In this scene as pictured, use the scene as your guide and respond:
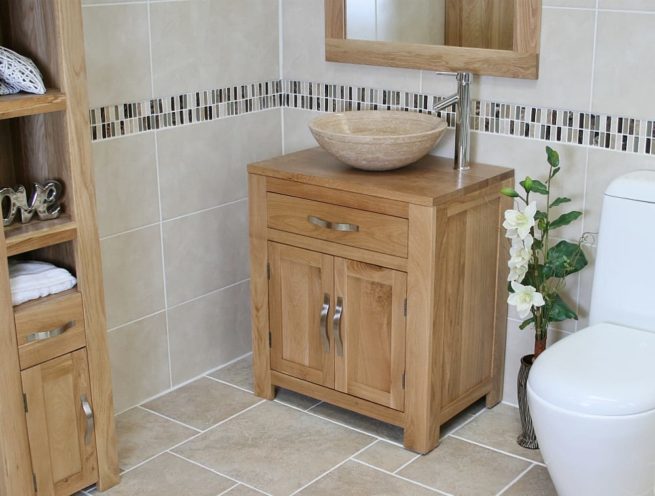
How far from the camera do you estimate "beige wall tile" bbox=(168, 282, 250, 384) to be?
310 centimetres

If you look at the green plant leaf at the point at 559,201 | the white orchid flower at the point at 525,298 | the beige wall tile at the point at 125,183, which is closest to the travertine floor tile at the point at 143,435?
the beige wall tile at the point at 125,183

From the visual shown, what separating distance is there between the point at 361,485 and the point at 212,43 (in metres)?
1.43

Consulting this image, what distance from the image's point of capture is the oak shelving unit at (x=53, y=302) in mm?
2182

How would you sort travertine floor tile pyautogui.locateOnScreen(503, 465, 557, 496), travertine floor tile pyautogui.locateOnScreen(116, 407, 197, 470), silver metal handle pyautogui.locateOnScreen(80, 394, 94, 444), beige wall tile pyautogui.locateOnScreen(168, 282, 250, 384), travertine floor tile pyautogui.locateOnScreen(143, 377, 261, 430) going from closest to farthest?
silver metal handle pyautogui.locateOnScreen(80, 394, 94, 444)
travertine floor tile pyautogui.locateOnScreen(503, 465, 557, 496)
travertine floor tile pyautogui.locateOnScreen(116, 407, 197, 470)
travertine floor tile pyautogui.locateOnScreen(143, 377, 261, 430)
beige wall tile pyautogui.locateOnScreen(168, 282, 250, 384)

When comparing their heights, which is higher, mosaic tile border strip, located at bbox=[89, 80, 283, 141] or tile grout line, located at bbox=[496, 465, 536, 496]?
mosaic tile border strip, located at bbox=[89, 80, 283, 141]

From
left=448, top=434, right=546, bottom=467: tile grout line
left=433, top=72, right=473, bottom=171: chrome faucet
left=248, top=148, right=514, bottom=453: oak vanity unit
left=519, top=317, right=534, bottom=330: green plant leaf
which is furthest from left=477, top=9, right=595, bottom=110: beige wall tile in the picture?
left=448, top=434, right=546, bottom=467: tile grout line

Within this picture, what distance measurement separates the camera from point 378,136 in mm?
2611

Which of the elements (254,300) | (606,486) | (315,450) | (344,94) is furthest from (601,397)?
(344,94)

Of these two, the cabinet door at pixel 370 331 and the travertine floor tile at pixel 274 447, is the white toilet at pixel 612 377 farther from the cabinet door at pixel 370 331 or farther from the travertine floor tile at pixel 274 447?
the travertine floor tile at pixel 274 447

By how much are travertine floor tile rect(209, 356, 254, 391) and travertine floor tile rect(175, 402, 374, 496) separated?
7.7 inches

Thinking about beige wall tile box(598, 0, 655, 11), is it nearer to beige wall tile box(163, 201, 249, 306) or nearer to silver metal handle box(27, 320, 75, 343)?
beige wall tile box(163, 201, 249, 306)

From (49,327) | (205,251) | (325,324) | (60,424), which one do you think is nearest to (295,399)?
(325,324)

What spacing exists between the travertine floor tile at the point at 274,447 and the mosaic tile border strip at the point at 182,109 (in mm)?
931

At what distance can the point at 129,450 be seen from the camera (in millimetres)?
2729
